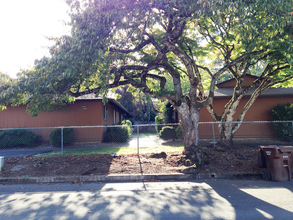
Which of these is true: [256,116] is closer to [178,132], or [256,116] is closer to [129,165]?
[178,132]

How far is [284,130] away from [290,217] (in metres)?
10.4

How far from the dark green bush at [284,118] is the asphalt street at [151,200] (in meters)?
7.59

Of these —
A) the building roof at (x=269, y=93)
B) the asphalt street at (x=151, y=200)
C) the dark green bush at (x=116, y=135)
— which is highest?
the building roof at (x=269, y=93)

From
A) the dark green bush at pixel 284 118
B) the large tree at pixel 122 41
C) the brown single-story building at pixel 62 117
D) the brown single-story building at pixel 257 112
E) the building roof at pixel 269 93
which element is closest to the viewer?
the large tree at pixel 122 41

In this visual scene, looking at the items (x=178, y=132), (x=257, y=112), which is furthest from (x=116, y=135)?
(x=257, y=112)

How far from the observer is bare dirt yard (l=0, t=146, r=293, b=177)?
7406mm

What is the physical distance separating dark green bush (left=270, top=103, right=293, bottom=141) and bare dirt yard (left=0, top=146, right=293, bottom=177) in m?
5.27

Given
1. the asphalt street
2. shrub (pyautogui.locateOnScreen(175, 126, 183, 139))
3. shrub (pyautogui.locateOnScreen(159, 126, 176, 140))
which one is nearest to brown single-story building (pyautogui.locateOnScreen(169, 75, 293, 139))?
shrub (pyautogui.locateOnScreen(175, 126, 183, 139))

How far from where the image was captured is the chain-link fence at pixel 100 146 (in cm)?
784

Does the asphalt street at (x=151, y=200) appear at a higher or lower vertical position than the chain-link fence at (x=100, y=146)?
lower

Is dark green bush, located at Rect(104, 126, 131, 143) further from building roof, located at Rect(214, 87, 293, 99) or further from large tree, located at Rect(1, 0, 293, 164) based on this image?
building roof, located at Rect(214, 87, 293, 99)

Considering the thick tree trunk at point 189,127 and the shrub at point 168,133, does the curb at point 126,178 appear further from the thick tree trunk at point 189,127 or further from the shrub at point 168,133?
the shrub at point 168,133

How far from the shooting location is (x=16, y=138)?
12.9 metres

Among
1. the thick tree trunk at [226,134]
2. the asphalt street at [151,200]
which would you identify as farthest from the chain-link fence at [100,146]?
the asphalt street at [151,200]
